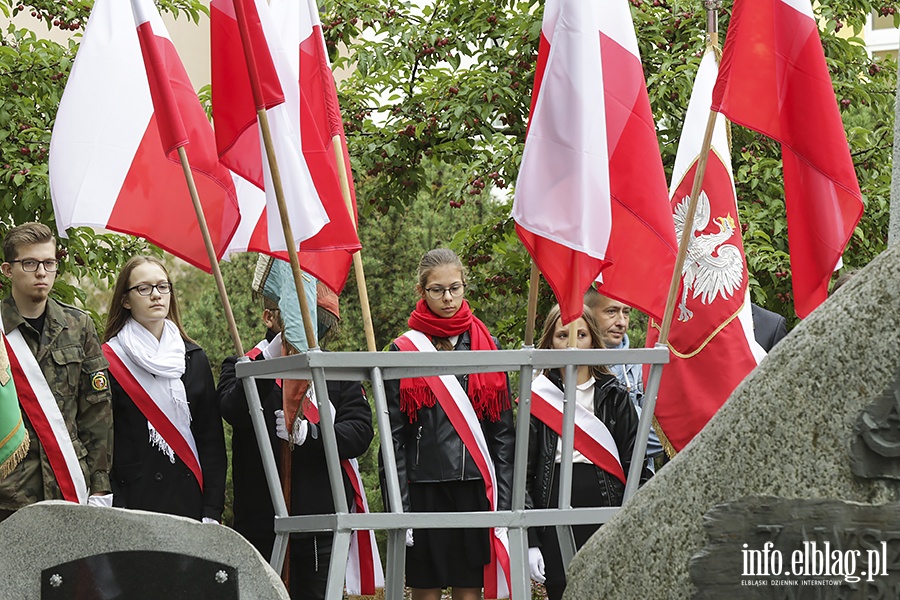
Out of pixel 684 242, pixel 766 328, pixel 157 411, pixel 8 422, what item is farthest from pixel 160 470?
pixel 766 328

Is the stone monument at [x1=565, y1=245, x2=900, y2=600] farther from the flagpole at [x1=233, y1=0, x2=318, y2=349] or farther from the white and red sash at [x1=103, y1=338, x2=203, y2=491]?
the white and red sash at [x1=103, y1=338, x2=203, y2=491]

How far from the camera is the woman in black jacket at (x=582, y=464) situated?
17.5 feet

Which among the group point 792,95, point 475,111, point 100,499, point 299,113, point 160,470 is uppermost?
point 475,111

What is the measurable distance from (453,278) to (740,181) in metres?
→ 2.62

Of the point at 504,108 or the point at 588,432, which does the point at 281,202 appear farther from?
the point at 504,108

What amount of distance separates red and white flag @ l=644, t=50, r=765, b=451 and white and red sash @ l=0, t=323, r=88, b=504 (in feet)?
7.40

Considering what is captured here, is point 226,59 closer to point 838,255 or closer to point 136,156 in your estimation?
point 136,156

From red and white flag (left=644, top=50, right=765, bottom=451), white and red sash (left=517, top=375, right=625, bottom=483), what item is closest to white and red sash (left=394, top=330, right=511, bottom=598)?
white and red sash (left=517, top=375, right=625, bottom=483)

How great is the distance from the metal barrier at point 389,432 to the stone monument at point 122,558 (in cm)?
25

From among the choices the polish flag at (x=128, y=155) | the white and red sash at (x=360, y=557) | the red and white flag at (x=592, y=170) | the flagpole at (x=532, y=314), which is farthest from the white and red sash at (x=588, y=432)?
the polish flag at (x=128, y=155)

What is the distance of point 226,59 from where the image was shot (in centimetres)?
410

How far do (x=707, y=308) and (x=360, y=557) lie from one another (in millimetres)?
1842

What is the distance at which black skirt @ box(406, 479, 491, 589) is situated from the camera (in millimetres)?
5457

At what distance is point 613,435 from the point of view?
541cm
